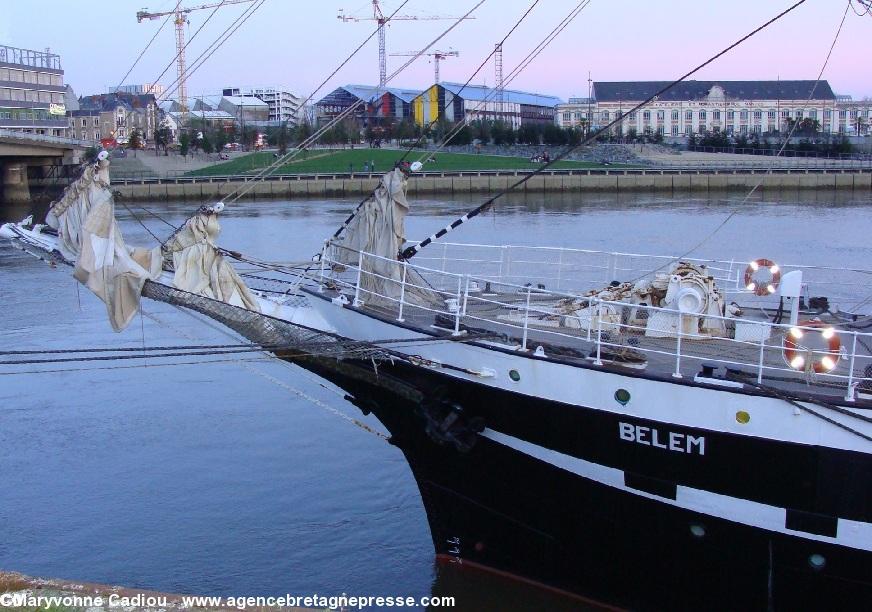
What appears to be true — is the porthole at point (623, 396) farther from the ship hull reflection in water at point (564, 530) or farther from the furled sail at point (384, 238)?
the furled sail at point (384, 238)

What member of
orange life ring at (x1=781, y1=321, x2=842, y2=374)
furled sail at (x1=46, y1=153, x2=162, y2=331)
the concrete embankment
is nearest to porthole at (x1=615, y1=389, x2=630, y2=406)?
orange life ring at (x1=781, y1=321, x2=842, y2=374)

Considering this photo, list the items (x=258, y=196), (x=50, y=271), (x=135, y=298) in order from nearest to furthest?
(x=135, y=298) < (x=50, y=271) < (x=258, y=196)

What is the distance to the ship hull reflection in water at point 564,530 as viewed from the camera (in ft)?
29.1

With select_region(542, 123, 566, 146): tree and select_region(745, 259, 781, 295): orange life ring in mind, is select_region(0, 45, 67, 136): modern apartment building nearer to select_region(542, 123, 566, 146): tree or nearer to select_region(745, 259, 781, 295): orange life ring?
select_region(542, 123, 566, 146): tree

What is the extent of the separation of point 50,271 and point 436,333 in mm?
26190

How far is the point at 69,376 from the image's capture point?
1925 centimetres

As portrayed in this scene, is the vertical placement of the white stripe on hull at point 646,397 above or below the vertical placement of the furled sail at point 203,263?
below

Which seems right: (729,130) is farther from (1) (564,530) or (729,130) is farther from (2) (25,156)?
(1) (564,530)

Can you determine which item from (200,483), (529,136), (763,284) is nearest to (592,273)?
(200,483)

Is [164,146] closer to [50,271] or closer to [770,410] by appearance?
[50,271]

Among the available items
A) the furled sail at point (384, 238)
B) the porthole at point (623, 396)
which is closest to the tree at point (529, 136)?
the furled sail at point (384, 238)

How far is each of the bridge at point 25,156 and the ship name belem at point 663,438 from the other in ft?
186

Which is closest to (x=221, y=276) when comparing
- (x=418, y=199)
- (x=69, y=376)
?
(x=69, y=376)

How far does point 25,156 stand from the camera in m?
64.6
